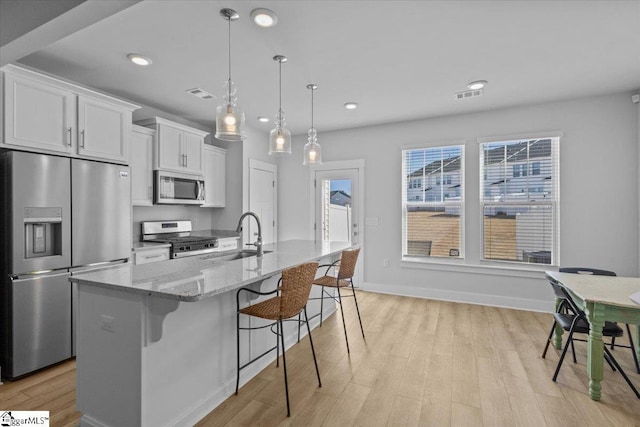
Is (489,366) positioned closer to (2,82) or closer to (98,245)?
(98,245)

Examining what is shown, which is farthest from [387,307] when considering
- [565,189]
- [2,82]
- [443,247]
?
[2,82]

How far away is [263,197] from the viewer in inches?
211

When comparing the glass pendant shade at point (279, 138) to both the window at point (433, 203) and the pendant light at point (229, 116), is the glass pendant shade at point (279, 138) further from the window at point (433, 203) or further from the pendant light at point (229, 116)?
the window at point (433, 203)

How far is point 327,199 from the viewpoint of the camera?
17.9 feet

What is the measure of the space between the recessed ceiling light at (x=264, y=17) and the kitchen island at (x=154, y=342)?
5.78 feet

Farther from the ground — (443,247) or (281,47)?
(281,47)

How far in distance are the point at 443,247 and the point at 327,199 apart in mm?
2051

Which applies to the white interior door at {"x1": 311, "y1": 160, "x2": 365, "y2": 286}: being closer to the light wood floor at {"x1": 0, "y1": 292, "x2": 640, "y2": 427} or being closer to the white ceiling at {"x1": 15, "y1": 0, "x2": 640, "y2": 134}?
the white ceiling at {"x1": 15, "y1": 0, "x2": 640, "y2": 134}

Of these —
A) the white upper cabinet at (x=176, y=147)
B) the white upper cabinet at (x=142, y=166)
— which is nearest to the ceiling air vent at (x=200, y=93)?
the white upper cabinet at (x=176, y=147)

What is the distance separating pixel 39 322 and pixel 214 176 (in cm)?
280

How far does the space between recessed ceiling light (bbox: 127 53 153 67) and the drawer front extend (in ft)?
6.32

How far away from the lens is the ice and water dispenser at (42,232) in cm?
248

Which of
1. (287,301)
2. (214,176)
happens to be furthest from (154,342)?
(214,176)

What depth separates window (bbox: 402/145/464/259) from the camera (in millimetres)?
4562
